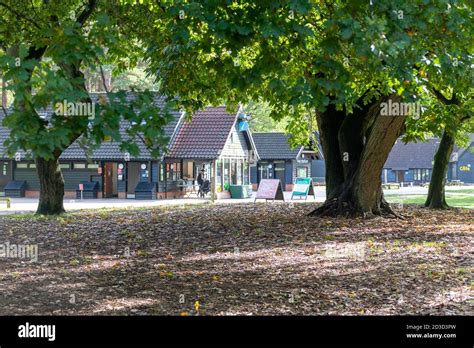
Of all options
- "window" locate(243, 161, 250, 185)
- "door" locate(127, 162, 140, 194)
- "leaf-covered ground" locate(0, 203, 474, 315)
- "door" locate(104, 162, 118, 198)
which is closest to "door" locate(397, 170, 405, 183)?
"window" locate(243, 161, 250, 185)

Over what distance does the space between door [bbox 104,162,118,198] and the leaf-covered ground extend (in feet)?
93.1

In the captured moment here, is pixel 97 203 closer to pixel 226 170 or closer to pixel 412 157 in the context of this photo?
pixel 226 170

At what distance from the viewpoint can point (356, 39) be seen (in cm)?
1009

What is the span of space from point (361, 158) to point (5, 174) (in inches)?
1393

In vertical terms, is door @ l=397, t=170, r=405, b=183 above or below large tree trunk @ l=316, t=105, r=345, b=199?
below

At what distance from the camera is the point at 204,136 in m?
48.2

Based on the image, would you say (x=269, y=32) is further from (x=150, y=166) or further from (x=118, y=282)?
(x=150, y=166)

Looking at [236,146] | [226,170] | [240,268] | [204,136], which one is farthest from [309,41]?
[236,146]

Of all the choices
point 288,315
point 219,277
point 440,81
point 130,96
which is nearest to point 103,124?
point 130,96

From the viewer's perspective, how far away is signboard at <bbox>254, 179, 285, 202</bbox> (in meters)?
35.7

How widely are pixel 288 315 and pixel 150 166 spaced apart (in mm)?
37936

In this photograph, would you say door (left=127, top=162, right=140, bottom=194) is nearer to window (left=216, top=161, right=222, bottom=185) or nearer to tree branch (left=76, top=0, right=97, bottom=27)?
window (left=216, top=161, right=222, bottom=185)

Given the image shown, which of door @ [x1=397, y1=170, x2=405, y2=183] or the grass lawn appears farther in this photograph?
door @ [x1=397, y1=170, x2=405, y2=183]

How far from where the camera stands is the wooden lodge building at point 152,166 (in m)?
45.9
